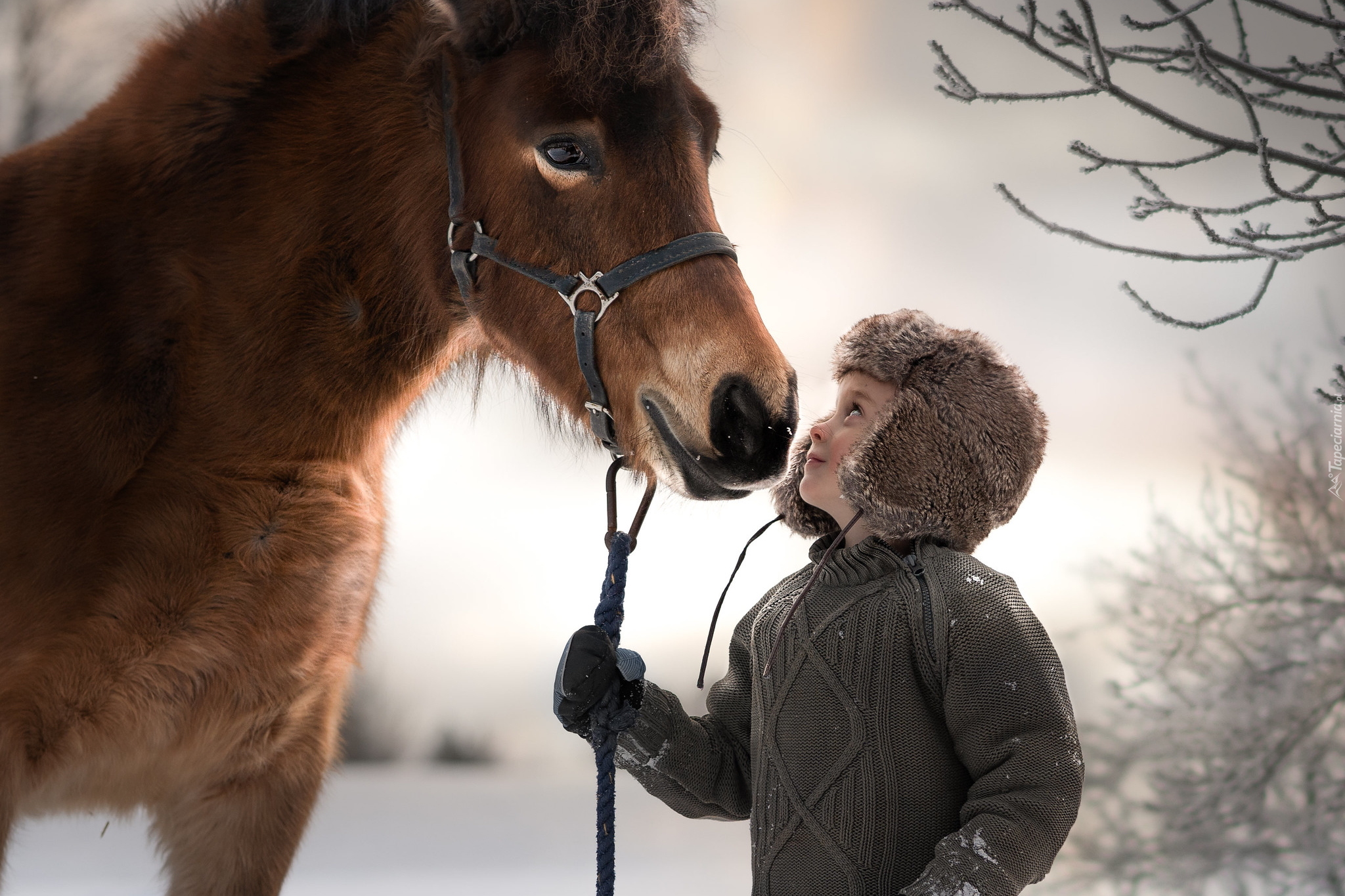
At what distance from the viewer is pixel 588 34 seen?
0.89 metres

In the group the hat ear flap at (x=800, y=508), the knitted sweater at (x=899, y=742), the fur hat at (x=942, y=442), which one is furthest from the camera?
the hat ear flap at (x=800, y=508)

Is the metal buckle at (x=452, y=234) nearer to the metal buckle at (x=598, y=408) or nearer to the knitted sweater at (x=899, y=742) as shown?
the metal buckle at (x=598, y=408)

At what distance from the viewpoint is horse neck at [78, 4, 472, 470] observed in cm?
98

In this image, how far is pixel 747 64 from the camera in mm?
2268

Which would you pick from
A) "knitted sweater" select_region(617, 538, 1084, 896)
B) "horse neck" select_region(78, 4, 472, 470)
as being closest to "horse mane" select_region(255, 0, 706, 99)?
"horse neck" select_region(78, 4, 472, 470)

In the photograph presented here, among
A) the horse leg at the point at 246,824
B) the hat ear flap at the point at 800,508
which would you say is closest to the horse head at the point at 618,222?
the hat ear flap at the point at 800,508

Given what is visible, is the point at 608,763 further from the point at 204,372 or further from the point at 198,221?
the point at 198,221

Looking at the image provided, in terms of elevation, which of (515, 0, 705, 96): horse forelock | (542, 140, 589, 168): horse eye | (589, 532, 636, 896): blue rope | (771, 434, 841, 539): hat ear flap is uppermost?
(515, 0, 705, 96): horse forelock

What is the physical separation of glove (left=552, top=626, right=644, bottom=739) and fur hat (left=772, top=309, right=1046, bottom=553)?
26 centimetres

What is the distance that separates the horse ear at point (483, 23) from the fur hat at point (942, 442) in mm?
445

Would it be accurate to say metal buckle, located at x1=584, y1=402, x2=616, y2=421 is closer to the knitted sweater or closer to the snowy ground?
the knitted sweater

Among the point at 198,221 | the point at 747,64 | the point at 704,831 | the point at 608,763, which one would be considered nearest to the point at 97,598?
the point at 198,221

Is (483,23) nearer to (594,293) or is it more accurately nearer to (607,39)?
(607,39)

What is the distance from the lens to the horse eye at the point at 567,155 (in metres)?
0.91
